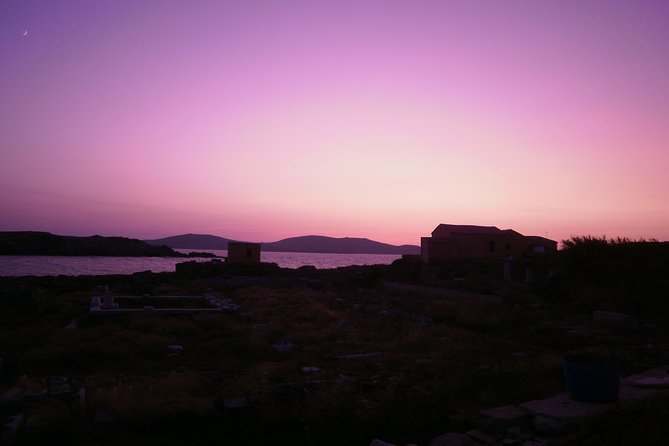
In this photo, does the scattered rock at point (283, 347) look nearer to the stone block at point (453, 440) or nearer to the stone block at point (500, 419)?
the stone block at point (500, 419)

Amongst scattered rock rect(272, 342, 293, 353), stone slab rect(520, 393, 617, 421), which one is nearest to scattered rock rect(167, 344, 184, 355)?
scattered rock rect(272, 342, 293, 353)

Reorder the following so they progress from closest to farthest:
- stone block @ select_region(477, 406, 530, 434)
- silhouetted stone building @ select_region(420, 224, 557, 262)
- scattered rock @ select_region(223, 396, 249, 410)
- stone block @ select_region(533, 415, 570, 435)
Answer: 1. stone block @ select_region(533, 415, 570, 435)
2. stone block @ select_region(477, 406, 530, 434)
3. scattered rock @ select_region(223, 396, 249, 410)
4. silhouetted stone building @ select_region(420, 224, 557, 262)

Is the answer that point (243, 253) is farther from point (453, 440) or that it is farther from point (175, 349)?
point (453, 440)

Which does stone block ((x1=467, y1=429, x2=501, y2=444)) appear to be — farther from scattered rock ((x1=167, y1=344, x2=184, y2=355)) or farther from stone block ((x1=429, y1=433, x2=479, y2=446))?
scattered rock ((x1=167, y1=344, x2=184, y2=355))

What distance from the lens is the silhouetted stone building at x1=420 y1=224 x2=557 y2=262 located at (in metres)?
40.5

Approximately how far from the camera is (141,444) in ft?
18.8

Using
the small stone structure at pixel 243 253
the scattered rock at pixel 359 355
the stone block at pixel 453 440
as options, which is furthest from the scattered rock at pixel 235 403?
the small stone structure at pixel 243 253

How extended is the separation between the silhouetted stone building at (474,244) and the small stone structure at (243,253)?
19.2 metres

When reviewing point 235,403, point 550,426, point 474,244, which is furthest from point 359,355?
point 474,244

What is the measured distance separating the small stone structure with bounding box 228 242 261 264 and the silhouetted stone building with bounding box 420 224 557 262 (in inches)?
756

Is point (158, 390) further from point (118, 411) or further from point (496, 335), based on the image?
point (496, 335)

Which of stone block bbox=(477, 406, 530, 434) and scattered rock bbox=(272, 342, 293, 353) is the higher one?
stone block bbox=(477, 406, 530, 434)

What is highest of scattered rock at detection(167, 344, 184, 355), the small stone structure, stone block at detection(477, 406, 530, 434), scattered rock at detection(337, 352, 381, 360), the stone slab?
the small stone structure

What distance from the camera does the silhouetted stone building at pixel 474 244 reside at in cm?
4047
